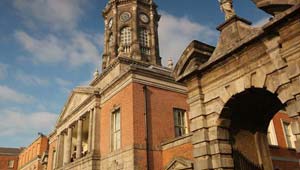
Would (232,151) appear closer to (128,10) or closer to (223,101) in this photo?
(223,101)

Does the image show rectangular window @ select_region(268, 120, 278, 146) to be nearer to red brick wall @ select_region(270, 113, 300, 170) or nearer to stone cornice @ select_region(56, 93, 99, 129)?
red brick wall @ select_region(270, 113, 300, 170)

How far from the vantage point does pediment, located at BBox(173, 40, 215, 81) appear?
29.8 feet

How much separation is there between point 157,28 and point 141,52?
213 inches

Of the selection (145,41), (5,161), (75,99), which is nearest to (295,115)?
(75,99)

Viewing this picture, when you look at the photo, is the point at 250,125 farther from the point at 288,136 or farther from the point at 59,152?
the point at 59,152

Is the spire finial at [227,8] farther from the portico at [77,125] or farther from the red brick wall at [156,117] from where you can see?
the portico at [77,125]

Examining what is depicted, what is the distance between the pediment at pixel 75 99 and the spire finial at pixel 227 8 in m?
12.8

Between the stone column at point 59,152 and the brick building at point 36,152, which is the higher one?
the brick building at point 36,152

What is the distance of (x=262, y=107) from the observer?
880 cm

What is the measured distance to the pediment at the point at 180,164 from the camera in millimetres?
12531

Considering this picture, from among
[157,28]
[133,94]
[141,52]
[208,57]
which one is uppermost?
[157,28]

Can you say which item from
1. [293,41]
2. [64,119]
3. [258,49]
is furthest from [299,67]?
[64,119]

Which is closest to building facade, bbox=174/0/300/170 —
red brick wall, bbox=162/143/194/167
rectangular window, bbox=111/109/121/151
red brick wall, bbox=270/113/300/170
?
red brick wall, bbox=162/143/194/167

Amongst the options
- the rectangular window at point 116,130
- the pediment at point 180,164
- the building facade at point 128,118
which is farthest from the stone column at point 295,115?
the rectangular window at point 116,130
